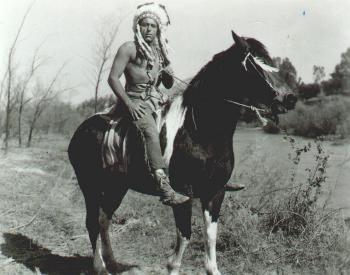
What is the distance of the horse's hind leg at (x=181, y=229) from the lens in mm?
4121

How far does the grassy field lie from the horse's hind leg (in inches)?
→ 25.4

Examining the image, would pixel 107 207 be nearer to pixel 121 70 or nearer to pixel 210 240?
pixel 210 240

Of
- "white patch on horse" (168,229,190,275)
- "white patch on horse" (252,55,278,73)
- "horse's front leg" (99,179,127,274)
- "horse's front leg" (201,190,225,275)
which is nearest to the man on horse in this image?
"horse's front leg" (201,190,225,275)

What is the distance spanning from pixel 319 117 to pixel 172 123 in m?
9.39

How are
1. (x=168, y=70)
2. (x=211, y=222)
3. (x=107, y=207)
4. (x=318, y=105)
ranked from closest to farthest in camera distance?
1. (x=211, y=222)
2. (x=168, y=70)
3. (x=107, y=207)
4. (x=318, y=105)

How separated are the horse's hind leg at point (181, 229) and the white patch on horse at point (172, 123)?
463 mm

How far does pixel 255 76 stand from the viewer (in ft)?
12.4

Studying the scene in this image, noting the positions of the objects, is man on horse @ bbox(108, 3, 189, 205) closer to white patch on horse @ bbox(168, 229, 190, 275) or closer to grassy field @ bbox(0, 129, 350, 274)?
white patch on horse @ bbox(168, 229, 190, 275)

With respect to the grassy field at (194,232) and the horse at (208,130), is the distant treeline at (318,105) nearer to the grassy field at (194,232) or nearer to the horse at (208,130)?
the grassy field at (194,232)

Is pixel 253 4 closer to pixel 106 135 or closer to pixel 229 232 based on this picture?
pixel 106 135

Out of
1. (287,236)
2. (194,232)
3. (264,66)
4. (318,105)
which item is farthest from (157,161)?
(318,105)

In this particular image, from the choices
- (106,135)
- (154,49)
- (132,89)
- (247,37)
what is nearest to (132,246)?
(106,135)

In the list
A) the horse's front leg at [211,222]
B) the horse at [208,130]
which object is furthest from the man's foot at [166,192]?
the horse's front leg at [211,222]

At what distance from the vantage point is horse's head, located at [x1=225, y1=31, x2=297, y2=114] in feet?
12.1
